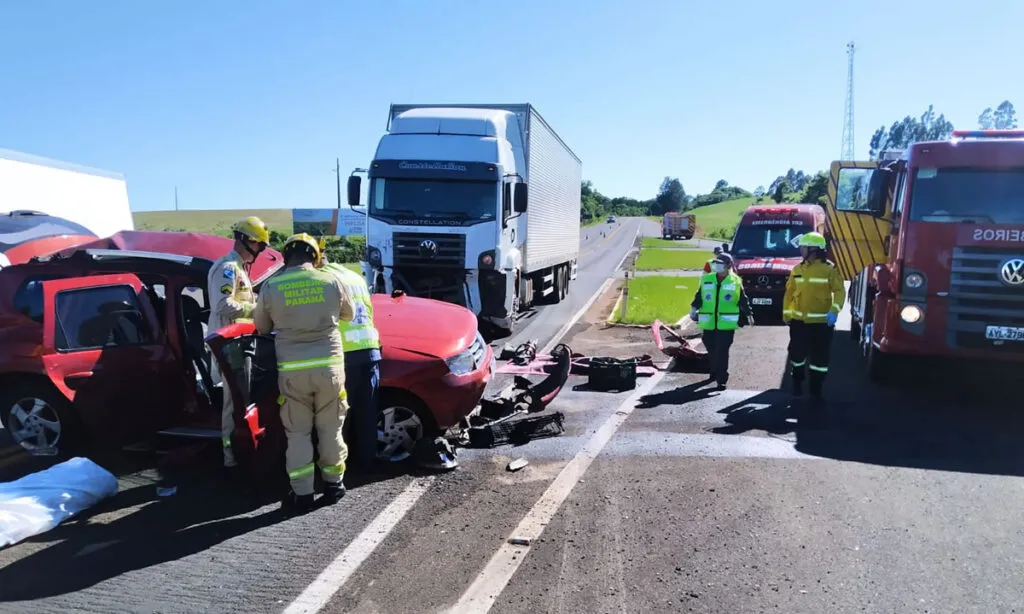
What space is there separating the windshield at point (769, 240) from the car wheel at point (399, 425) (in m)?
11.6

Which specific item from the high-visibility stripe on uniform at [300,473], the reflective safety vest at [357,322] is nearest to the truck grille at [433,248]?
the reflective safety vest at [357,322]

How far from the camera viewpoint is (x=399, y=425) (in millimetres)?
5820

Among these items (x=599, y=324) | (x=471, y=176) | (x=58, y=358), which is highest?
(x=471, y=176)

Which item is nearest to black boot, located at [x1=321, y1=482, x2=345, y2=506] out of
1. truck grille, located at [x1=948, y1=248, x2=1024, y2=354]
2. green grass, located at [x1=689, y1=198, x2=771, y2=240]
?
truck grille, located at [x1=948, y1=248, x2=1024, y2=354]

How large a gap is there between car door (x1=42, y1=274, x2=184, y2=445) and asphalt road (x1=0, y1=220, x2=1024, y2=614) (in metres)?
0.52

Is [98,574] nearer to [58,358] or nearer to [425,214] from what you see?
[58,358]

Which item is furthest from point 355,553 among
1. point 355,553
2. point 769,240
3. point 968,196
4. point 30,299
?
point 769,240

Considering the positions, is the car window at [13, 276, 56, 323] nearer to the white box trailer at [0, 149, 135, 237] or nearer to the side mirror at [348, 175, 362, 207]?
the side mirror at [348, 175, 362, 207]

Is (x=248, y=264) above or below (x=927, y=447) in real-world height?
above

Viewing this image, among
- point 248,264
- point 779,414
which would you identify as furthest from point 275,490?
point 779,414

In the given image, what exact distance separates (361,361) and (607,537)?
208cm

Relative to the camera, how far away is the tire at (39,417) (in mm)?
5645

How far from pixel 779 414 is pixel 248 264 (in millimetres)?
5212

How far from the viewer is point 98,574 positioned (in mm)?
4086
